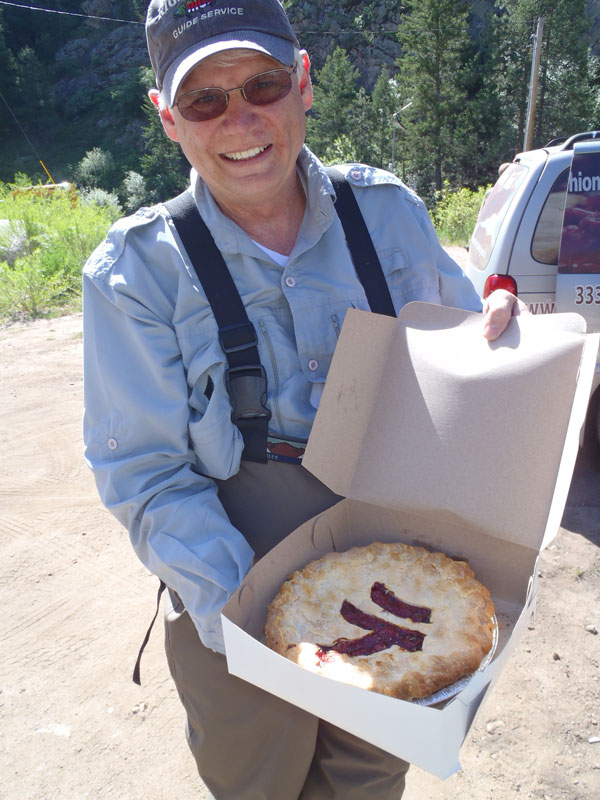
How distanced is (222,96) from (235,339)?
555 millimetres

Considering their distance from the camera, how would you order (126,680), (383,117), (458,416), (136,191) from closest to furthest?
(458,416) < (126,680) < (383,117) < (136,191)

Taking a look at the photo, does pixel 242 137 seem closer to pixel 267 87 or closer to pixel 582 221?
pixel 267 87

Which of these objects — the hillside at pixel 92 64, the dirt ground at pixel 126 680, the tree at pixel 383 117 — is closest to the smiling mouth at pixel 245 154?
the dirt ground at pixel 126 680

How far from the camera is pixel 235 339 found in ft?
4.77

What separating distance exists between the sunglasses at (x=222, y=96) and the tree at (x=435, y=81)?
137ft

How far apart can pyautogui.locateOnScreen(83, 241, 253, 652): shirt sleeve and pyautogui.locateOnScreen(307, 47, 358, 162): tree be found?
4879cm

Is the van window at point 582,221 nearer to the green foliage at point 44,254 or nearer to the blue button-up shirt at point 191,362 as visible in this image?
the blue button-up shirt at point 191,362

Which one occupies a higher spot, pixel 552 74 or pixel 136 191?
pixel 552 74

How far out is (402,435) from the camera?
1424mm

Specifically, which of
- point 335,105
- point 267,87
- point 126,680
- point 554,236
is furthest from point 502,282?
point 335,105

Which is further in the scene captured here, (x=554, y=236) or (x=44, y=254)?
(x=44, y=254)

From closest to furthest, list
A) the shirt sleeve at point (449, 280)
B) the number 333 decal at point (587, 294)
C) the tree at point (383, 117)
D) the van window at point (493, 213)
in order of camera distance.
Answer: the shirt sleeve at point (449, 280)
the number 333 decal at point (587, 294)
the van window at point (493, 213)
the tree at point (383, 117)

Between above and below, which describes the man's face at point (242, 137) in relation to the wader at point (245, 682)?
above

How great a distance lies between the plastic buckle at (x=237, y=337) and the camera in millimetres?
1454
